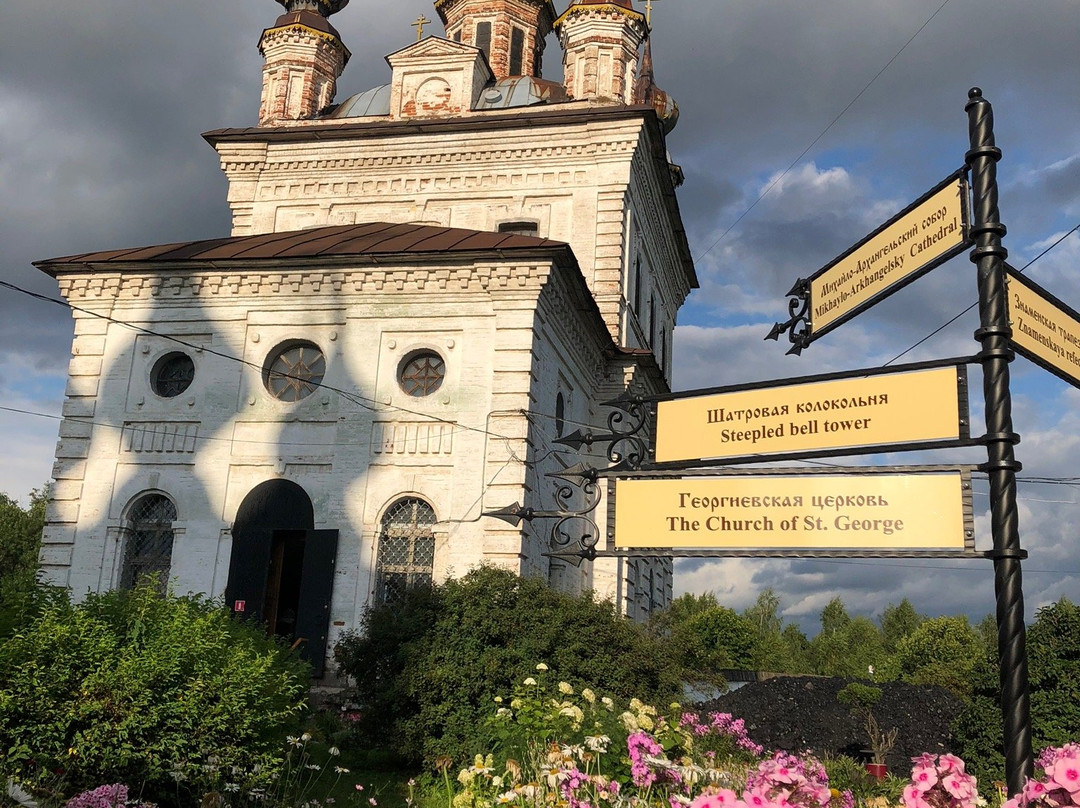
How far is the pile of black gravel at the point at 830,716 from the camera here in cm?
1490

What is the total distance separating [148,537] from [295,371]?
4.27 m

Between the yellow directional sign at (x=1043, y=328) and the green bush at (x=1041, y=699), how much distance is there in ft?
17.7

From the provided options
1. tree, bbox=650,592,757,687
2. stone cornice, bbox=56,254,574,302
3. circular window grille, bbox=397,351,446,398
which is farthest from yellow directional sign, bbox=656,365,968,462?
circular window grille, bbox=397,351,446,398

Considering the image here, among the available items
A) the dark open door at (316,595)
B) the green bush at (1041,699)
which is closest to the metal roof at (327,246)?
the dark open door at (316,595)

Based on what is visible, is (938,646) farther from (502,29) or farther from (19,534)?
(19,534)

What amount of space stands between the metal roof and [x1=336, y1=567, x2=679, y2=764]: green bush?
24.7ft

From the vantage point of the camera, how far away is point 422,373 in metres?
18.3

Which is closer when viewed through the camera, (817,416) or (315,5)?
(817,416)

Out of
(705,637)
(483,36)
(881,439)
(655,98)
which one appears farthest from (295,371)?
(705,637)

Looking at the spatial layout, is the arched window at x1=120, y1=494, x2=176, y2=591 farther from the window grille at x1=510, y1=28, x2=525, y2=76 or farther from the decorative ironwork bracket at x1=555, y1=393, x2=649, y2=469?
the window grille at x1=510, y1=28, x2=525, y2=76

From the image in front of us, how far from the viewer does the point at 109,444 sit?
18828 mm

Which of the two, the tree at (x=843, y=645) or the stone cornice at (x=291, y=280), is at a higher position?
the stone cornice at (x=291, y=280)

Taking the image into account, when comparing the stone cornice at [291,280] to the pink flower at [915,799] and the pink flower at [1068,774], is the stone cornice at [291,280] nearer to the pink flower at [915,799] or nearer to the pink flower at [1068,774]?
the pink flower at [915,799]

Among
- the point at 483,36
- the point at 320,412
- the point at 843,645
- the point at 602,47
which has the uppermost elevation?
the point at 483,36
